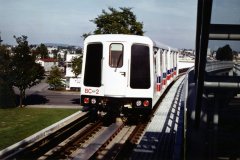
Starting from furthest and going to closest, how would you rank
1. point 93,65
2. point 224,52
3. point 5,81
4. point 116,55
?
point 5,81 < point 93,65 < point 116,55 < point 224,52

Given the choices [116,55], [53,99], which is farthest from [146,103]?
[53,99]

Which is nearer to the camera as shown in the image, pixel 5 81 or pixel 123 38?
pixel 123 38

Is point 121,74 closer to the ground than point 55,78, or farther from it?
farther from it

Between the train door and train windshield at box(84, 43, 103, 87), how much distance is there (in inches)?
12.5

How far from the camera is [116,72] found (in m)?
12.6

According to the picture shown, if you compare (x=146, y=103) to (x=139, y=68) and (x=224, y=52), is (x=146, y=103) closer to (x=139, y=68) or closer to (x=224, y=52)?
(x=139, y=68)

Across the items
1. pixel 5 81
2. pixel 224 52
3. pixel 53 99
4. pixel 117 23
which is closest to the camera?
pixel 224 52

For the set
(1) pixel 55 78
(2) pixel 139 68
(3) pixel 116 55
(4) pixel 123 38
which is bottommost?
(1) pixel 55 78

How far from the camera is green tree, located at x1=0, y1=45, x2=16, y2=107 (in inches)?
1368

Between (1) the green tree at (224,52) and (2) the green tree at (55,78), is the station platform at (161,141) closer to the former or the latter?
(1) the green tree at (224,52)

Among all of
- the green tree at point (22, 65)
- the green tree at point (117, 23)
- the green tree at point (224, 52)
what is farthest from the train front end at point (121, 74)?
the green tree at point (22, 65)

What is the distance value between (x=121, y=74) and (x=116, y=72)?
0.62ft

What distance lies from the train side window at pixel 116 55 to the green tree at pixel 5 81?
77.6 feet

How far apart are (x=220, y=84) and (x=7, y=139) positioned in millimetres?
13003
